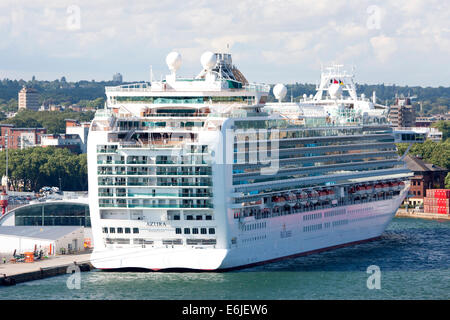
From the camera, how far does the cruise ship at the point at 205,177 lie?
221ft

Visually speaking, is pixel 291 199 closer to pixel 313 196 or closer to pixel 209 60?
pixel 313 196

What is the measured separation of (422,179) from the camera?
13062cm

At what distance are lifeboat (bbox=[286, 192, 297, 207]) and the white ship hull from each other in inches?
31.1

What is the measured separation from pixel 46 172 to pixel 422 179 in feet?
141

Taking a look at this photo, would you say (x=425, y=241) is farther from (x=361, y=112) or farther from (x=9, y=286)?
(x=9, y=286)

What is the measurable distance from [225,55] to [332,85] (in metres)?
22.0

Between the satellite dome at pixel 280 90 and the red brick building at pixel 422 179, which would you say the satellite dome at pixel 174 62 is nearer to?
the satellite dome at pixel 280 90

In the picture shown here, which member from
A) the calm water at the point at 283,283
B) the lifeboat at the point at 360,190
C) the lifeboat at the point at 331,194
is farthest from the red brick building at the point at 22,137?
the calm water at the point at 283,283

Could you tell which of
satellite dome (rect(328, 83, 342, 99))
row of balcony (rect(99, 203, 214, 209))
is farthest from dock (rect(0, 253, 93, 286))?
satellite dome (rect(328, 83, 342, 99))

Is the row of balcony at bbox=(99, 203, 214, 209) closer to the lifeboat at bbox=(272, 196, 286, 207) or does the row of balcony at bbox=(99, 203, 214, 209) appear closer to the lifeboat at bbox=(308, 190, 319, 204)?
the lifeboat at bbox=(272, 196, 286, 207)

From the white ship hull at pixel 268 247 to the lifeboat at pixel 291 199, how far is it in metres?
0.79

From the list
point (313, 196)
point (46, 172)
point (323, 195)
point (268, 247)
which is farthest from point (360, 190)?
point (46, 172)

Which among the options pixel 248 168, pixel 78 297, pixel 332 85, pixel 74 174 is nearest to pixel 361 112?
pixel 332 85

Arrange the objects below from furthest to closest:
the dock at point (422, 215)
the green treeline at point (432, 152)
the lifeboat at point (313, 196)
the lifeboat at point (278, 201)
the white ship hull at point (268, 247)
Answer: the green treeline at point (432, 152) → the dock at point (422, 215) → the lifeboat at point (313, 196) → the lifeboat at point (278, 201) → the white ship hull at point (268, 247)
